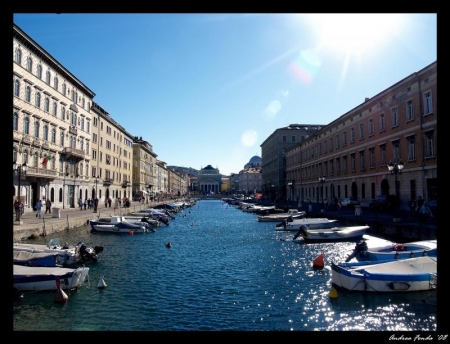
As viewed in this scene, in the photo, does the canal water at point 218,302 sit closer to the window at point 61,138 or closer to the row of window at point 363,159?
the row of window at point 363,159

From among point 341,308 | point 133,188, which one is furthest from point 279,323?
point 133,188

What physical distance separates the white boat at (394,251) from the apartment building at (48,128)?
2874cm

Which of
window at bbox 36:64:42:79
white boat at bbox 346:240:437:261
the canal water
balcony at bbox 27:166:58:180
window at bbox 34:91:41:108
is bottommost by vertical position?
the canal water

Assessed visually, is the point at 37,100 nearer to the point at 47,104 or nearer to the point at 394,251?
the point at 47,104

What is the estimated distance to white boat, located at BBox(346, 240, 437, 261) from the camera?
1562 cm

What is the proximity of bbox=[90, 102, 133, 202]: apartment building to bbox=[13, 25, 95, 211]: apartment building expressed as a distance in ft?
12.0

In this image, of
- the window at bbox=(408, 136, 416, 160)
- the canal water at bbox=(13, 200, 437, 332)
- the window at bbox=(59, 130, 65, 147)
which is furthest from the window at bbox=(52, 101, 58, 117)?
A: the window at bbox=(408, 136, 416, 160)

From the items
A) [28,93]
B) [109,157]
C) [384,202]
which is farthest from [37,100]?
[384,202]

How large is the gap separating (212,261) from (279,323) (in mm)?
9753

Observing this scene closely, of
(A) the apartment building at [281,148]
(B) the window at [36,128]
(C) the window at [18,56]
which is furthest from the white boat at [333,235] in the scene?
(A) the apartment building at [281,148]

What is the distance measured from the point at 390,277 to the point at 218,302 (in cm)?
663

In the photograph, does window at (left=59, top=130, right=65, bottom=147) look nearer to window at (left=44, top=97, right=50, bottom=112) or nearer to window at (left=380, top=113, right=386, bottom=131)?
window at (left=44, top=97, right=50, bottom=112)

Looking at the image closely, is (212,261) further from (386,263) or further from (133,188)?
(133,188)
